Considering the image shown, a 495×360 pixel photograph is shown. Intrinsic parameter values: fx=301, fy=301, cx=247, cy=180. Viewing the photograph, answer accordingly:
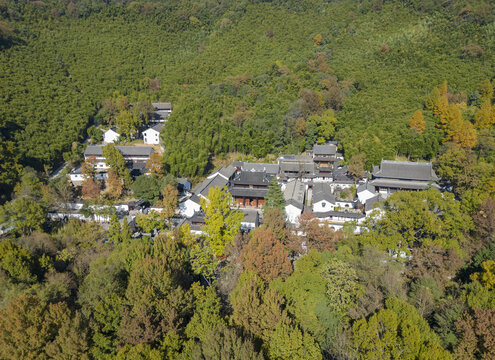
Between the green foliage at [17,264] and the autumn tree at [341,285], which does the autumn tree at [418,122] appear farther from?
the green foliage at [17,264]

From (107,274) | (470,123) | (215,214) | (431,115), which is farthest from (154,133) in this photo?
(470,123)

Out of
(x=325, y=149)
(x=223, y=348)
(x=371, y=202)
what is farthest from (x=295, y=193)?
(x=223, y=348)

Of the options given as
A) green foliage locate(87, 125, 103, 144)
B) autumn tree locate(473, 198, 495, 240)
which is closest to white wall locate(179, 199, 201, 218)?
green foliage locate(87, 125, 103, 144)

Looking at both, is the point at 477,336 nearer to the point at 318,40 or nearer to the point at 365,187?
the point at 365,187

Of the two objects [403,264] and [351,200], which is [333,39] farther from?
[403,264]

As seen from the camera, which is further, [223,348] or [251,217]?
[251,217]

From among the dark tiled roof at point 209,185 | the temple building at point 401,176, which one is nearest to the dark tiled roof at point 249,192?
the dark tiled roof at point 209,185

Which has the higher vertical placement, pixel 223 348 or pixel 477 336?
pixel 223 348

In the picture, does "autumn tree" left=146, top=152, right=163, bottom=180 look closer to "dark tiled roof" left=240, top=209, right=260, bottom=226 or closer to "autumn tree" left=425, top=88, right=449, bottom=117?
"dark tiled roof" left=240, top=209, right=260, bottom=226
